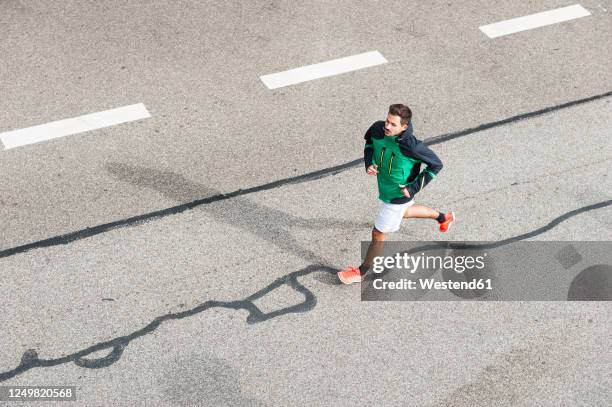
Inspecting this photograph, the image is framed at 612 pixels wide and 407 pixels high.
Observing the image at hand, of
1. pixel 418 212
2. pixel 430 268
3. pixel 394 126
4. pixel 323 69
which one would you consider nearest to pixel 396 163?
pixel 394 126

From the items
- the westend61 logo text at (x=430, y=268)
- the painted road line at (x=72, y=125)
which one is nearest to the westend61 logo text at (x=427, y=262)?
the westend61 logo text at (x=430, y=268)

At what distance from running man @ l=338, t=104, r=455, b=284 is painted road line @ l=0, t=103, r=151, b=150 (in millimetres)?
3311

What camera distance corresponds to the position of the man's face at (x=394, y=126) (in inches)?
279

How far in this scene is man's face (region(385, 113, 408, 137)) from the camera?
7078 mm

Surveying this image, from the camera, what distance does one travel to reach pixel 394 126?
23.3 feet

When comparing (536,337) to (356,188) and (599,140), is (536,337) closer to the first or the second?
(356,188)

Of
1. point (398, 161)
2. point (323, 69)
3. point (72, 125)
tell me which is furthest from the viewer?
point (323, 69)

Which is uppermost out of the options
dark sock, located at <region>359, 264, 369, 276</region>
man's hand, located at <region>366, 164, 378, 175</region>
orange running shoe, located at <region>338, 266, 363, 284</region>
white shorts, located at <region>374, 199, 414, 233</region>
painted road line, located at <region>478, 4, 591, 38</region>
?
man's hand, located at <region>366, 164, 378, 175</region>

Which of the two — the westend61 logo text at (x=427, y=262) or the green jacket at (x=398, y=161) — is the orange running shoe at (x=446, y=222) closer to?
the westend61 logo text at (x=427, y=262)

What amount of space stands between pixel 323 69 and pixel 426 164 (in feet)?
11.8

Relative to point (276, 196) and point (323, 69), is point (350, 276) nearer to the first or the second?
point (276, 196)

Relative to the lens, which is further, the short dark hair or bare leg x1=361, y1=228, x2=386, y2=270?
bare leg x1=361, y1=228, x2=386, y2=270

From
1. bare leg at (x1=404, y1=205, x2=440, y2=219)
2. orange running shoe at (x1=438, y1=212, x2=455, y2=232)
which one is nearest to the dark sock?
bare leg at (x1=404, y1=205, x2=440, y2=219)

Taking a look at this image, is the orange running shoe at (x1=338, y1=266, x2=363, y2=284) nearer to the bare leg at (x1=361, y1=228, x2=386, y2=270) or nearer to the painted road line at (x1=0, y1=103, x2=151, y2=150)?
the bare leg at (x1=361, y1=228, x2=386, y2=270)
